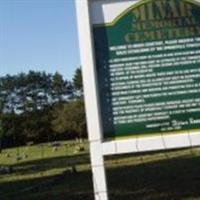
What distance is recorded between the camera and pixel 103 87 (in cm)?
661

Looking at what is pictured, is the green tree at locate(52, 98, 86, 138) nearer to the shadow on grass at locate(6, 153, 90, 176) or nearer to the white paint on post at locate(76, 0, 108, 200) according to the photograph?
the shadow on grass at locate(6, 153, 90, 176)

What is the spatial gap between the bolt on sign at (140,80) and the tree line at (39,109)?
2009 inches

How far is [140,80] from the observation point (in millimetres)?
6543

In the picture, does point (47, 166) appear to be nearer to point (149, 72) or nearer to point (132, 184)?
point (132, 184)

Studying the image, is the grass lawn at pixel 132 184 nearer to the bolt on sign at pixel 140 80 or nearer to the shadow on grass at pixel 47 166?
the shadow on grass at pixel 47 166

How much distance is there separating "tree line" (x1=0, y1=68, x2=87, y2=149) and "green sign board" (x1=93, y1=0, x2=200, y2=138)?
2010 inches

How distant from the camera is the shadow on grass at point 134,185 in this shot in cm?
1183

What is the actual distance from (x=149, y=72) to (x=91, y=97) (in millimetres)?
600

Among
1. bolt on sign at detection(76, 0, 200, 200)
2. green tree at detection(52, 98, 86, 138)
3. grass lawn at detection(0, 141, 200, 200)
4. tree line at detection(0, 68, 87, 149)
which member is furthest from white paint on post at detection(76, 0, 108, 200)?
green tree at detection(52, 98, 86, 138)

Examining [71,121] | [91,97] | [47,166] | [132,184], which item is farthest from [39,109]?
[91,97]

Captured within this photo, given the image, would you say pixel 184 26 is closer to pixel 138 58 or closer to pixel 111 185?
pixel 138 58

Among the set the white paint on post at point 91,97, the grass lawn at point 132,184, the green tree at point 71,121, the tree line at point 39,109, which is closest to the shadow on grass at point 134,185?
the grass lawn at point 132,184

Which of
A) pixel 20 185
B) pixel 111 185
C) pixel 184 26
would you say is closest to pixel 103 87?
pixel 184 26

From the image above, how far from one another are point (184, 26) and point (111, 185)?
7940mm
